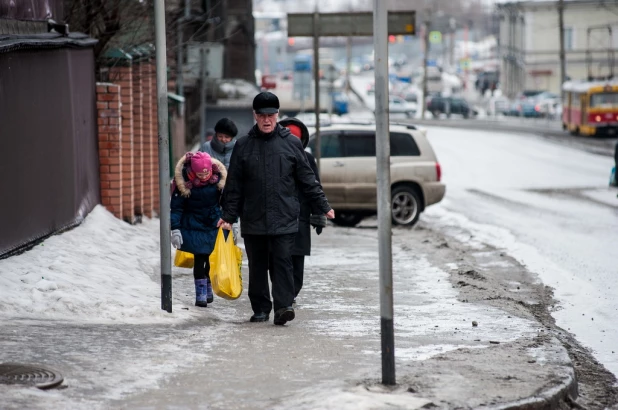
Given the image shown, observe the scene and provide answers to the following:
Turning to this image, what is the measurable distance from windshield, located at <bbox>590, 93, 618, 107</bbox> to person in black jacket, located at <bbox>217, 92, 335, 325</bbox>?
43.7 m

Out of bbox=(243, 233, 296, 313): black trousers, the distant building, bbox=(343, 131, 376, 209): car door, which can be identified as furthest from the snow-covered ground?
the distant building

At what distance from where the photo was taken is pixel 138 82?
1775cm

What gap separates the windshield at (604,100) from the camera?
2002 inches

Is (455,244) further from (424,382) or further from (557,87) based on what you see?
(557,87)

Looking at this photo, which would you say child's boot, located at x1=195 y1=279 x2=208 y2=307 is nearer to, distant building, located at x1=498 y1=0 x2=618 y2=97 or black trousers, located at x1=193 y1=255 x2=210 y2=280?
black trousers, located at x1=193 y1=255 x2=210 y2=280

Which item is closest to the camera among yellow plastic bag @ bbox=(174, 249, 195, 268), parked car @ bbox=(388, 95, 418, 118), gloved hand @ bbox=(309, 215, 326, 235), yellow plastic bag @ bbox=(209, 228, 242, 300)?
yellow plastic bag @ bbox=(209, 228, 242, 300)

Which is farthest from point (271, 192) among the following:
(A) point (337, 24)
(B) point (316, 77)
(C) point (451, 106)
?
(C) point (451, 106)

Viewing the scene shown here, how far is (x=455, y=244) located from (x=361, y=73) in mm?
133887

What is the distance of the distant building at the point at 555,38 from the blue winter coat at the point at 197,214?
83386mm

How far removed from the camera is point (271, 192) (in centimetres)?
890

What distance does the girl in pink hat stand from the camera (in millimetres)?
9961

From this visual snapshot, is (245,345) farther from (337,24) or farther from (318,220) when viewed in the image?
(337,24)

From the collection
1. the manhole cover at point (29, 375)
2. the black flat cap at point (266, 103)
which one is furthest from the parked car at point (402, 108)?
the manhole cover at point (29, 375)

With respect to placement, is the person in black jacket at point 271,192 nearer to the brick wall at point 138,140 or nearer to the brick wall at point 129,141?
the brick wall at point 129,141
